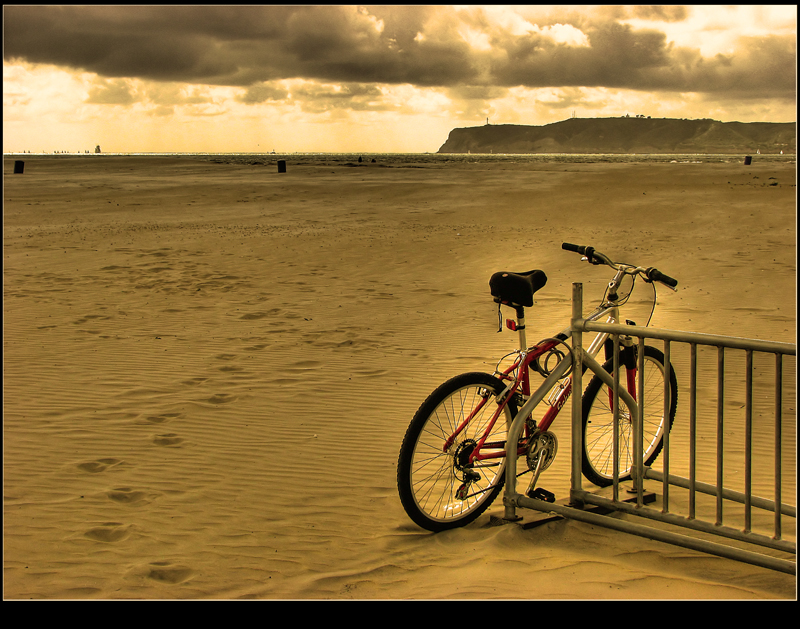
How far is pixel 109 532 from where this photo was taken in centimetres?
394

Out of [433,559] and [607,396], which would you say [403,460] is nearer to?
[433,559]

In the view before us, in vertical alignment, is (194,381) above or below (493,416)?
below

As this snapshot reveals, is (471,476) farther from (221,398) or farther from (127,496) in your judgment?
(221,398)

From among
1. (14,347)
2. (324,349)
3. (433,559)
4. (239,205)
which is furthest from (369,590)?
(239,205)

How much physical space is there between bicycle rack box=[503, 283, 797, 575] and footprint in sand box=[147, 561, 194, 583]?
1.70 meters

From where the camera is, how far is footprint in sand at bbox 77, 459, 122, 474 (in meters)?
4.82

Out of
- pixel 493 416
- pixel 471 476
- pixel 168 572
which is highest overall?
pixel 493 416

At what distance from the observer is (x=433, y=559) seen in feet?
12.0

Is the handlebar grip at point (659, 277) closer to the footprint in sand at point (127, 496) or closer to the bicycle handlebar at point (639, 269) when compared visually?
the bicycle handlebar at point (639, 269)

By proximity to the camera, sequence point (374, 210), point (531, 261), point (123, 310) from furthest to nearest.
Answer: point (374, 210)
point (531, 261)
point (123, 310)

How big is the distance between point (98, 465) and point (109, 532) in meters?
1.08

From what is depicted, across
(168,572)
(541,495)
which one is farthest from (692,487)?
(168,572)

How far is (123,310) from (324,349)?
11.4 ft

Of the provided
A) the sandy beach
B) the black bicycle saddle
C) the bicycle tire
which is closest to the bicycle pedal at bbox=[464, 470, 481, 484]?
the sandy beach
